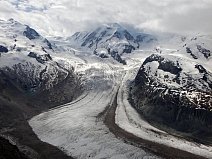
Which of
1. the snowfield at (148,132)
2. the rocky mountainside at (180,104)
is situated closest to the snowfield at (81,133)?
the snowfield at (148,132)

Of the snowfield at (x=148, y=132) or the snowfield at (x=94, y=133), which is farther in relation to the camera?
the snowfield at (x=148, y=132)

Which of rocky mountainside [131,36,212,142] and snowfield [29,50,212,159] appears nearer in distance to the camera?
snowfield [29,50,212,159]

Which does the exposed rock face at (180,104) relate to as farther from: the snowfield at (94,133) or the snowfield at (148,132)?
the snowfield at (94,133)

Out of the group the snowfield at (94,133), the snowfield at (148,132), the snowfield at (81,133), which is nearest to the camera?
the snowfield at (81,133)

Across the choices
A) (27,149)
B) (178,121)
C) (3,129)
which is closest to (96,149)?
(27,149)

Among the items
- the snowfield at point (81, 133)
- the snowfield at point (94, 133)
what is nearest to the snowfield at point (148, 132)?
the snowfield at point (94, 133)

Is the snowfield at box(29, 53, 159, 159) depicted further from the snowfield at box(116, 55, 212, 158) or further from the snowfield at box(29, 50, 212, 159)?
the snowfield at box(116, 55, 212, 158)

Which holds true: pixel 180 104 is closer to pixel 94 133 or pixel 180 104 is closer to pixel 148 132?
pixel 148 132

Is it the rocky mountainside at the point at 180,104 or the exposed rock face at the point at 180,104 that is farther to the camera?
the exposed rock face at the point at 180,104

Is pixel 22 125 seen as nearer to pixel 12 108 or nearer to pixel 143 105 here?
pixel 12 108

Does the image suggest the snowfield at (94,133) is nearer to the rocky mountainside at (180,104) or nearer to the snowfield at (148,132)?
the snowfield at (148,132)

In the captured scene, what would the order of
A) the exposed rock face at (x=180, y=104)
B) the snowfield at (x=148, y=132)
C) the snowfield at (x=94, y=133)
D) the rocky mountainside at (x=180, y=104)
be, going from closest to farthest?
the snowfield at (x=94, y=133) → the snowfield at (x=148, y=132) → the rocky mountainside at (x=180, y=104) → the exposed rock face at (x=180, y=104)

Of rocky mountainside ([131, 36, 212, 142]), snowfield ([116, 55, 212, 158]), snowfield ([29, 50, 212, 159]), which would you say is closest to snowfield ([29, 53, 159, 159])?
snowfield ([29, 50, 212, 159])
